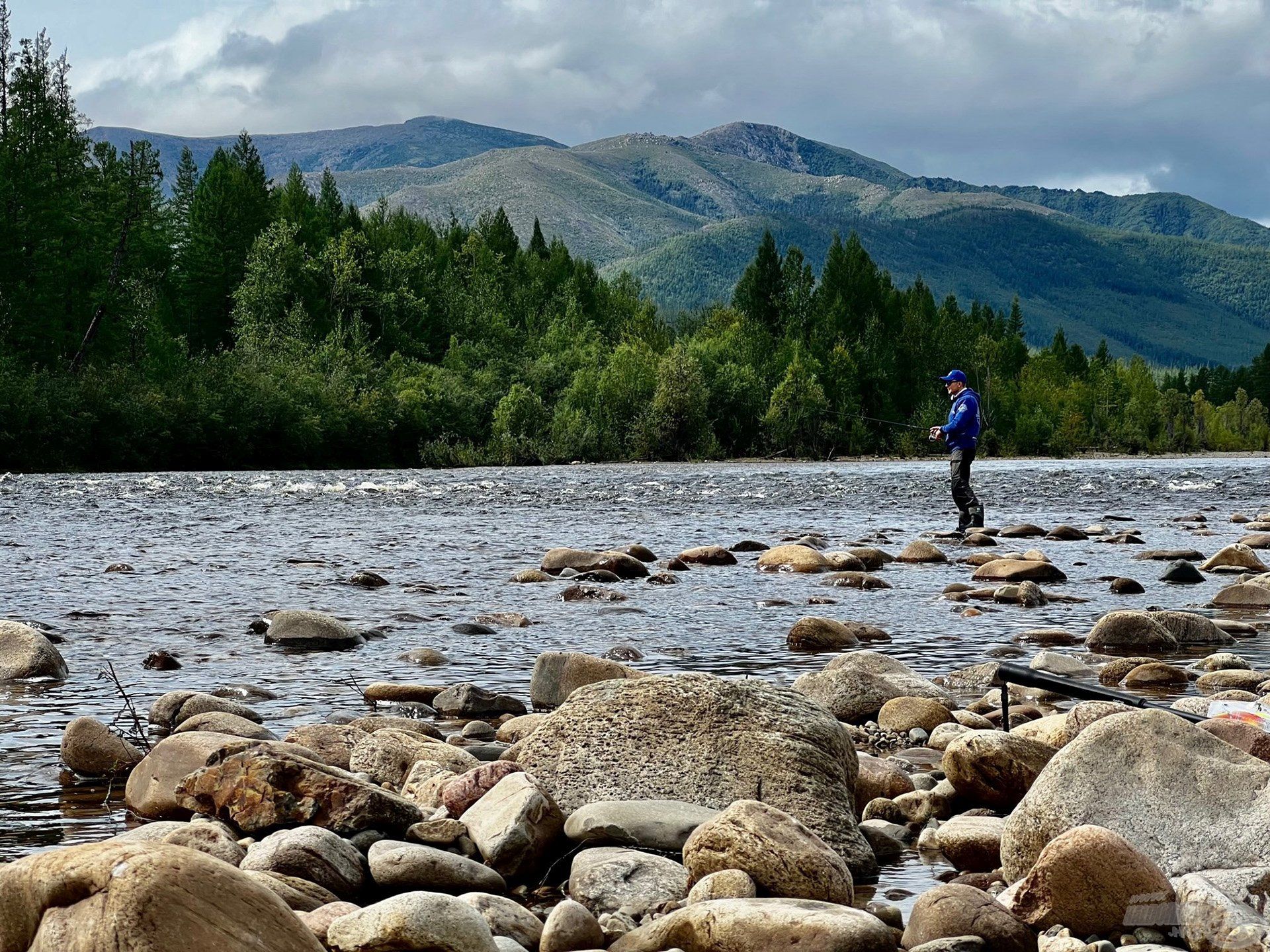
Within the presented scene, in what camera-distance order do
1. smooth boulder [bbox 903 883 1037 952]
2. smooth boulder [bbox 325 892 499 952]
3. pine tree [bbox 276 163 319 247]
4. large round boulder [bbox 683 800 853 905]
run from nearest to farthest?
1. smooth boulder [bbox 325 892 499 952]
2. smooth boulder [bbox 903 883 1037 952]
3. large round boulder [bbox 683 800 853 905]
4. pine tree [bbox 276 163 319 247]

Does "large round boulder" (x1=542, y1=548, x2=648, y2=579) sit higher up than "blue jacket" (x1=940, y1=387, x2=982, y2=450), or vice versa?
"blue jacket" (x1=940, y1=387, x2=982, y2=450)

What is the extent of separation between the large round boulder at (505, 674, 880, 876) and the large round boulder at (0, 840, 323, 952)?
7.40 ft

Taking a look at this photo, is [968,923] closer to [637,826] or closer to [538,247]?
[637,826]

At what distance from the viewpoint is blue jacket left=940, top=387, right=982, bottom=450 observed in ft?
65.9

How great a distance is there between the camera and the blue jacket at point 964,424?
2009cm

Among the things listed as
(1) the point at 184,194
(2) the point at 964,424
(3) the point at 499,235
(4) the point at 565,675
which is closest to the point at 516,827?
(4) the point at 565,675

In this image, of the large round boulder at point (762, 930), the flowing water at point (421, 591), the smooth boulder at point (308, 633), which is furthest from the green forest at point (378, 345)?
the large round boulder at point (762, 930)

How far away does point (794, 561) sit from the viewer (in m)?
15.0

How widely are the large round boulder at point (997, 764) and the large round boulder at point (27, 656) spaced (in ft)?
18.9

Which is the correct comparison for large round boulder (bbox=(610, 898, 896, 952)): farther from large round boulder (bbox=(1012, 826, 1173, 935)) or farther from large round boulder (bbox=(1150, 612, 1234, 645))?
large round boulder (bbox=(1150, 612, 1234, 645))

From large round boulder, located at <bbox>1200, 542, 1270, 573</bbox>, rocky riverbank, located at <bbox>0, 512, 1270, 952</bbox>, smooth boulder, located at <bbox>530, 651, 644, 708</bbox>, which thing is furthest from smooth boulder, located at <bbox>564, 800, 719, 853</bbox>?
large round boulder, located at <bbox>1200, 542, 1270, 573</bbox>

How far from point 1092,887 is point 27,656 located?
Result: 6.75 meters

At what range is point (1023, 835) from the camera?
4.24m

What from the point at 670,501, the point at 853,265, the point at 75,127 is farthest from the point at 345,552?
the point at 853,265
